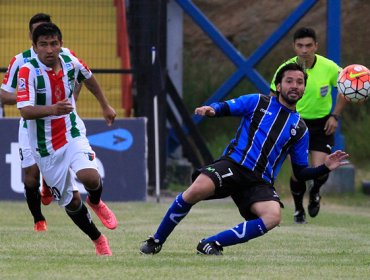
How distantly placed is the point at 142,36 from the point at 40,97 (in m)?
7.98

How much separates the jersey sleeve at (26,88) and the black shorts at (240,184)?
4.59ft

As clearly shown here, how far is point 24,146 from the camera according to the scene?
36.0 feet

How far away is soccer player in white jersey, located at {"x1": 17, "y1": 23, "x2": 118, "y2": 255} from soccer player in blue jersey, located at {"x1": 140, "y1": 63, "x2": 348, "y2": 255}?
0.63 metres

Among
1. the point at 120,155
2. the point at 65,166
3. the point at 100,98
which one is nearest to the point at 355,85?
the point at 100,98

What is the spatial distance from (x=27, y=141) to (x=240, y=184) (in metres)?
2.81

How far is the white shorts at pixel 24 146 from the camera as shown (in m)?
10.9

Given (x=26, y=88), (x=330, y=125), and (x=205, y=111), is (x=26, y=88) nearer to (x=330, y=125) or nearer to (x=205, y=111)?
(x=205, y=111)

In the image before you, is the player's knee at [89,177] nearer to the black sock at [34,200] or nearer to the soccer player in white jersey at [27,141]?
the soccer player in white jersey at [27,141]

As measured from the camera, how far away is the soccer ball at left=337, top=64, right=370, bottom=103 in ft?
37.4

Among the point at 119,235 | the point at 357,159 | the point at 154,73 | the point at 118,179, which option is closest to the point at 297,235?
the point at 119,235

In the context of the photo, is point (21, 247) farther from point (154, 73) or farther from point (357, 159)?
point (357, 159)

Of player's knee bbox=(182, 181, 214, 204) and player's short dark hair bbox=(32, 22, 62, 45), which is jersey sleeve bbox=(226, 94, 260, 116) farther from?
player's short dark hair bbox=(32, 22, 62, 45)

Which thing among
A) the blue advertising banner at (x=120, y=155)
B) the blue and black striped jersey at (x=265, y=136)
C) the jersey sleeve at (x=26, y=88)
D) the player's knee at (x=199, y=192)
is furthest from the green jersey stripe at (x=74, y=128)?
the blue advertising banner at (x=120, y=155)

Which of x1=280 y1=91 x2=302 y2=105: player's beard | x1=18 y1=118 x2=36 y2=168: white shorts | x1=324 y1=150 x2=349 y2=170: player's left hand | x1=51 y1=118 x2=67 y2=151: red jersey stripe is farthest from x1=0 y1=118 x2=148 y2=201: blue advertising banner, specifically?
x1=324 y1=150 x2=349 y2=170: player's left hand
